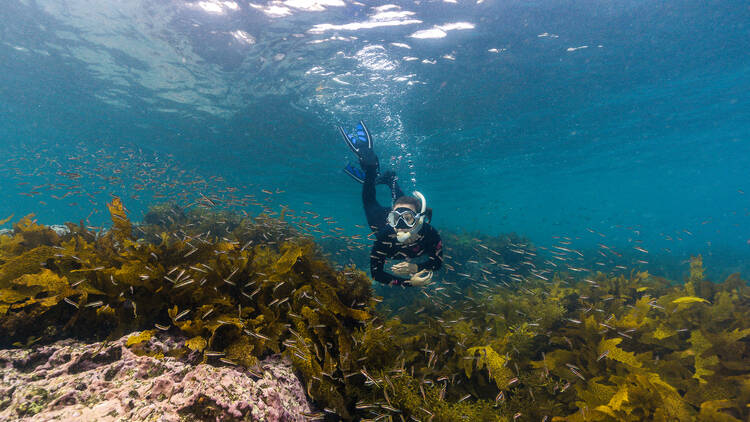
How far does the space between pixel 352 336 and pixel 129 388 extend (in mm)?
1841

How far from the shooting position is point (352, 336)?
10.3 feet

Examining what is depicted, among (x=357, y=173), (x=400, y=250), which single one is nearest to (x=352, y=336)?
(x=400, y=250)

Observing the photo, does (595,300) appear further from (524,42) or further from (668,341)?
(524,42)

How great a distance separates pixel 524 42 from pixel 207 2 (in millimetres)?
13457

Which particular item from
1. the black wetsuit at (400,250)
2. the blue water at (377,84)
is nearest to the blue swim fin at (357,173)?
the blue water at (377,84)

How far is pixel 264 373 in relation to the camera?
240 cm

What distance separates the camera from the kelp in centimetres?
258

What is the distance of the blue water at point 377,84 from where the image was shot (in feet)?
39.5

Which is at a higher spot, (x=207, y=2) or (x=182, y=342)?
(x=207, y=2)

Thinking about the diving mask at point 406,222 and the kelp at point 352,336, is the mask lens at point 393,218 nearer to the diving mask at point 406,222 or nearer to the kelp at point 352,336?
the diving mask at point 406,222

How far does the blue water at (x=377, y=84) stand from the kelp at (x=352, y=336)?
17.0ft

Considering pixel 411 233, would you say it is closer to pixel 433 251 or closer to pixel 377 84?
pixel 433 251

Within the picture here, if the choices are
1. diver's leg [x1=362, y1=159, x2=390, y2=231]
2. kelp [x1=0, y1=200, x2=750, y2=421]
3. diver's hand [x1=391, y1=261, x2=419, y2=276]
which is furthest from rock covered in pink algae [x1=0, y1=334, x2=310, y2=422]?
diver's leg [x1=362, y1=159, x2=390, y2=231]

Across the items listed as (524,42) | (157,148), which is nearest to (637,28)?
(524,42)
